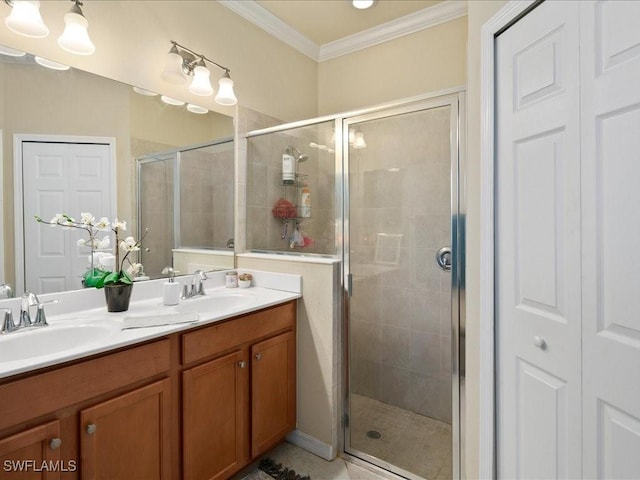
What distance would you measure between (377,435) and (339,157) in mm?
1615

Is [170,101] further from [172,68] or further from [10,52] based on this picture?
[10,52]

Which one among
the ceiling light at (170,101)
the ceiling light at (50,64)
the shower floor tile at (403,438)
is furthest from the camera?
the ceiling light at (170,101)

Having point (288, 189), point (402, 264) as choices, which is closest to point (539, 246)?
point (402, 264)

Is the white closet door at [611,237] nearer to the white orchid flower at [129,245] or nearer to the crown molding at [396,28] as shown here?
the crown molding at [396,28]

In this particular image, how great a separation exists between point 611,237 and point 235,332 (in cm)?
143

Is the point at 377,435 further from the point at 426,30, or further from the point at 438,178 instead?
the point at 426,30

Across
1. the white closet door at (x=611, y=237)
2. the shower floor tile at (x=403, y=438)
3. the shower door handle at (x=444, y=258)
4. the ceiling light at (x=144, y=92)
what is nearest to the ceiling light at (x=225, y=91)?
the ceiling light at (x=144, y=92)

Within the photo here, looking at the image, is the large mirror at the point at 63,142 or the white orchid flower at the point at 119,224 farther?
the white orchid flower at the point at 119,224

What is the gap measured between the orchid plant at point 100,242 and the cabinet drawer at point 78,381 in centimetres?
46

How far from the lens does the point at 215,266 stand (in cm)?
219

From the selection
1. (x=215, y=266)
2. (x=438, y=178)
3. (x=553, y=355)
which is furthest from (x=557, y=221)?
(x=215, y=266)

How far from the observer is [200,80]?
2.00 meters

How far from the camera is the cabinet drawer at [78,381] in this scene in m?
0.95

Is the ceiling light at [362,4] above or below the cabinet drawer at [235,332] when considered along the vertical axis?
above
